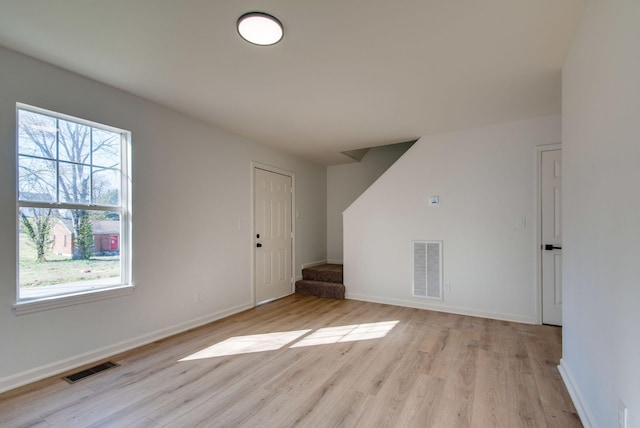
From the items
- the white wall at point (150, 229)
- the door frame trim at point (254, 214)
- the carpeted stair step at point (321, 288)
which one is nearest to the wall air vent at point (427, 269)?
the carpeted stair step at point (321, 288)

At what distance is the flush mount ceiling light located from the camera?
1755mm

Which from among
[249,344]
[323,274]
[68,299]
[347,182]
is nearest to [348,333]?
[249,344]

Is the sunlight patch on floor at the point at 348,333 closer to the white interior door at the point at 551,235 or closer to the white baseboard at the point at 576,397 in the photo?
the white baseboard at the point at 576,397

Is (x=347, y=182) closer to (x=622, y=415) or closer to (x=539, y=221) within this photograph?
(x=539, y=221)

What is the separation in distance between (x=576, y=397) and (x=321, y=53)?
2929 mm

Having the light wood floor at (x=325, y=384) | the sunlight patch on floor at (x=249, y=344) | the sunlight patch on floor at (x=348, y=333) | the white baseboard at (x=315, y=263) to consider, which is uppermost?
the white baseboard at (x=315, y=263)

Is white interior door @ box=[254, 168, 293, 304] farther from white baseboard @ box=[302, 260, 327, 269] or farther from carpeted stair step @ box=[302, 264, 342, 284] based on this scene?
white baseboard @ box=[302, 260, 327, 269]

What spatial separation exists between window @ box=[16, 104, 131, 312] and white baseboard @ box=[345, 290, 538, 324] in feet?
10.6

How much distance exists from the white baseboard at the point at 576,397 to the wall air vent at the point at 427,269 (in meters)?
1.73

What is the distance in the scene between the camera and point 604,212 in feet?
4.96

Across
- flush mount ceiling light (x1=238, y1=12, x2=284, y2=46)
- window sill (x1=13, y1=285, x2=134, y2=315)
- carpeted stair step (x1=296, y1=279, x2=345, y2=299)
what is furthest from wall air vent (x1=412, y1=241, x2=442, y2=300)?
window sill (x1=13, y1=285, x2=134, y2=315)

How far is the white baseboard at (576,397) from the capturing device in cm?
170

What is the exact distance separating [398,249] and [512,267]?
1431mm

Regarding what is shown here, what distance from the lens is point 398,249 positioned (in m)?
4.39
